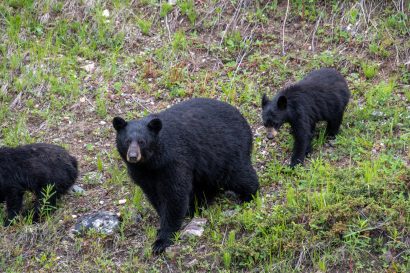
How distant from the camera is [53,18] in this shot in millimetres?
11539

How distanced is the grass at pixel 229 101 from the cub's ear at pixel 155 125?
1164 mm

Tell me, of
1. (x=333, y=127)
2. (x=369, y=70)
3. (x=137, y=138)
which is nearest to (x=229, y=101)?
(x=333, y=127)

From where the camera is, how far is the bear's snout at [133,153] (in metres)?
7.14

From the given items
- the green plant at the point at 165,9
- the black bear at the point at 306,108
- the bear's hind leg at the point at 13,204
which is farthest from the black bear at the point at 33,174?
the green plant at the point at 165,9

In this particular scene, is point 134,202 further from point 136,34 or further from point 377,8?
point 377,8

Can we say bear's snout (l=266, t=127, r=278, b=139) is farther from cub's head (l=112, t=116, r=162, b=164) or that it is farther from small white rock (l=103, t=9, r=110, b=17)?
small white rock (l=103, t=9, r=110, b=17)

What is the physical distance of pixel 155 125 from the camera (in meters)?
7.32

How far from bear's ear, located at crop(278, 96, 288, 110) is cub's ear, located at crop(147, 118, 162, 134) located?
199 cm

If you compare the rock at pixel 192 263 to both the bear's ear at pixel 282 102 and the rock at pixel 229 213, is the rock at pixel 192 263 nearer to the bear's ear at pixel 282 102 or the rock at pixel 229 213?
the rock at pixel 229 213

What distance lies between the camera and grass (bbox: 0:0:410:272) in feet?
23.8

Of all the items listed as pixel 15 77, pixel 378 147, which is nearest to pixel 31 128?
pixel 15 77

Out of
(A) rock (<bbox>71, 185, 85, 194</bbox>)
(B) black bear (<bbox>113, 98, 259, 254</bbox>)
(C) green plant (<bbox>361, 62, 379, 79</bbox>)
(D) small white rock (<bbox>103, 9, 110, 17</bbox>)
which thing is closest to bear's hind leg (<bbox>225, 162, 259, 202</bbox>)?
(B) black bear (<bbox>113, 98, 259, 254</bbox>)

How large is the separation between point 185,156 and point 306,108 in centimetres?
203

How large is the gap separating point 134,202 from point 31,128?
2.43 m
